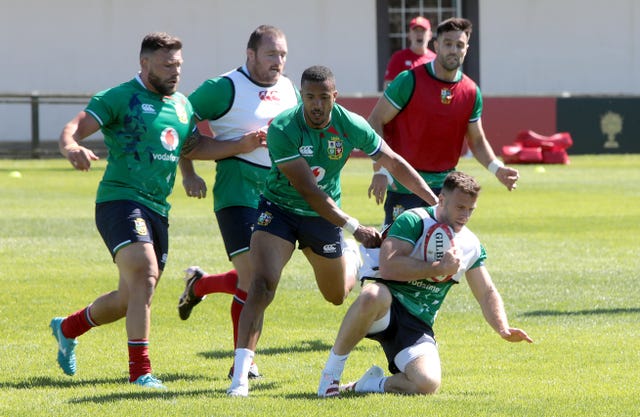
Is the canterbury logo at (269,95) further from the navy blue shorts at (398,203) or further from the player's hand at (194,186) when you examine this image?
the navy blue shorts at (398,203)

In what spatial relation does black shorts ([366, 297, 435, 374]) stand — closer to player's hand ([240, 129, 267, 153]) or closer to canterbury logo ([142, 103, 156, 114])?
player's hand ([240, 129, 267, 153])

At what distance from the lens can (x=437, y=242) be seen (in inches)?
283

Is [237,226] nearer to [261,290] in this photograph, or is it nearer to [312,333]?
[261,290]

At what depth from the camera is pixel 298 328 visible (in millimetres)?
9938

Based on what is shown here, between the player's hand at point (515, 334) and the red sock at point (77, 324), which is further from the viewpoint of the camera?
the red sock at point (77, 324)

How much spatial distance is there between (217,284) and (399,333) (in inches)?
93.3

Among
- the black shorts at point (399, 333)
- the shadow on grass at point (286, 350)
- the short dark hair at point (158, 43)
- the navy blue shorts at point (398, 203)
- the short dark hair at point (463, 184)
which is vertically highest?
the short dark hair at point (158, 43)

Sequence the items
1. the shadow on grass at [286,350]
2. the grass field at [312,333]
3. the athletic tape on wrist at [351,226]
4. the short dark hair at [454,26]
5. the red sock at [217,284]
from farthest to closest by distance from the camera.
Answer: the short dark hair at [454,26] → the red sock at [217,284] → the shadow on grass at [286,350] → the athletic tape on wrist at [351,226] → the grass field at [312,333]

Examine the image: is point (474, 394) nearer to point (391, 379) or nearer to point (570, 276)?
point (391, 379)

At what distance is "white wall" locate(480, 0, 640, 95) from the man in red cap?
1624 centimetres

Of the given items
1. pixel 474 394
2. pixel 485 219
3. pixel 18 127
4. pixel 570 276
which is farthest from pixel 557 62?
pixel 474 394

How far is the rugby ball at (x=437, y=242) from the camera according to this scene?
7.18 metres

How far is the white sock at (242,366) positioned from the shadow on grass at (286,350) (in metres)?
1.50

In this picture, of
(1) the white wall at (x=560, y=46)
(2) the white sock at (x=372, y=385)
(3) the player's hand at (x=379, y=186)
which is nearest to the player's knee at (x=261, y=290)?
(2) the white sock at (x=372, y=385)
